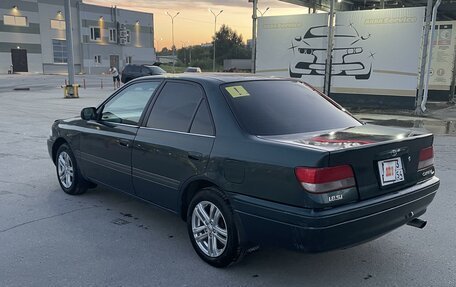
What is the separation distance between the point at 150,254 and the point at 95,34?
226 feet

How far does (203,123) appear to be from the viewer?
150 inches

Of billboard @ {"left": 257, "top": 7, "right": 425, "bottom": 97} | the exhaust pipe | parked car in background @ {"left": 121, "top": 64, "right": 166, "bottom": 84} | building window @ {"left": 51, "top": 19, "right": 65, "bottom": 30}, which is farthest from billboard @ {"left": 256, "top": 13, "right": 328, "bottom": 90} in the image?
building window @ {"left": 51, "top": 19, "right": 65, "bottom": 30}

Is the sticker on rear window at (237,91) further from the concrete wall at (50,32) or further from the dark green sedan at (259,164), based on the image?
the concrete wall at (50,32)

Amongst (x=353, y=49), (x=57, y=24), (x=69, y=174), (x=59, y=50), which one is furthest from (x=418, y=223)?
(x=59, y=50)

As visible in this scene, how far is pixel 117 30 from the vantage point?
229 feet

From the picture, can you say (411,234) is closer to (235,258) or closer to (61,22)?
(235,258)

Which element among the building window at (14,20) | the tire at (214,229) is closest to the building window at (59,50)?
the building window at (14,20)

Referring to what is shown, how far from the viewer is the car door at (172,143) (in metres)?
3.78

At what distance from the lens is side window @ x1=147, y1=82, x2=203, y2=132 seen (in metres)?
4.01

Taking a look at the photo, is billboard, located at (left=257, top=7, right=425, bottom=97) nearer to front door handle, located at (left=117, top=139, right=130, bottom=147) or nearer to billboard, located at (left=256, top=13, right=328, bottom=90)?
billboard, located at (left=256, top=13, right=328, bottom=90)

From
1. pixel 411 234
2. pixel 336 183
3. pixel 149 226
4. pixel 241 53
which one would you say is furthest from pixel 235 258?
pixel 241 53

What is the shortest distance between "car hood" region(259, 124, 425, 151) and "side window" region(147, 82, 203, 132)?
89cm

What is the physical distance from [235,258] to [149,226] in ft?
4.59

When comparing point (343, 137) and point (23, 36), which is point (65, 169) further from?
point (23, 36)
